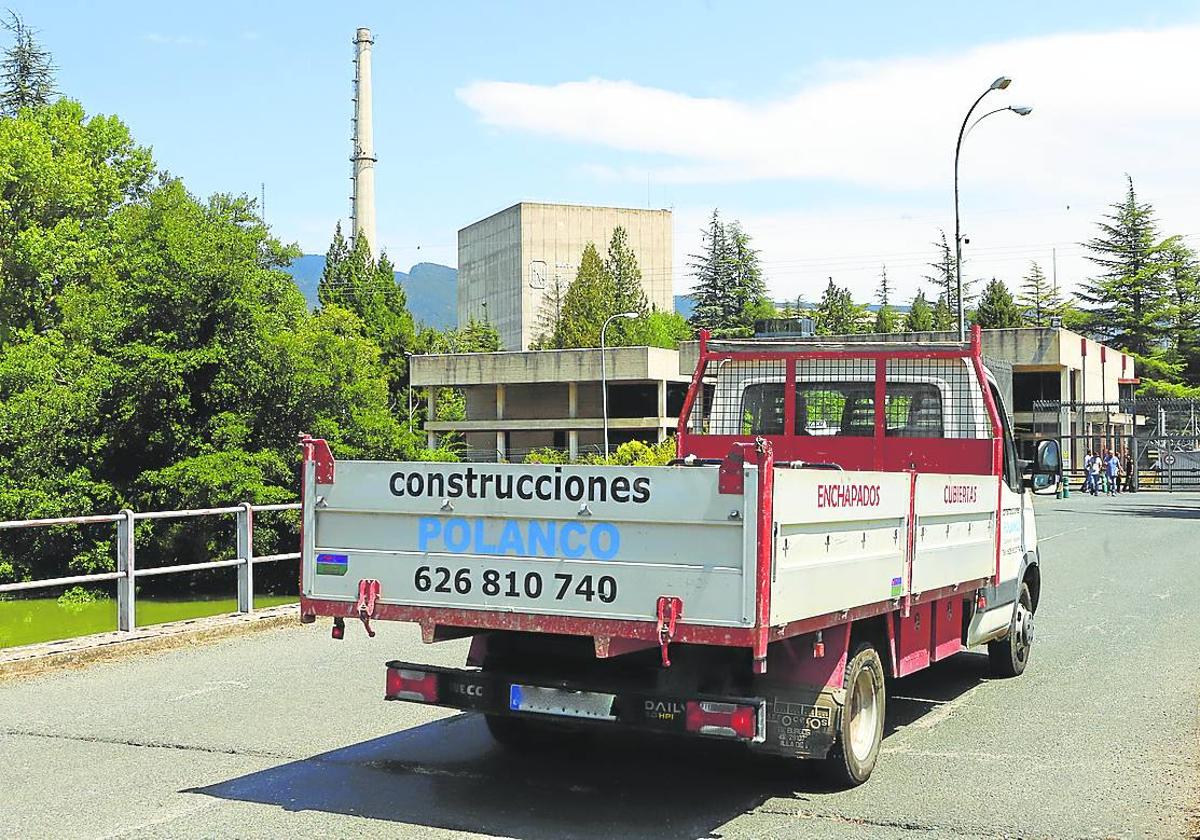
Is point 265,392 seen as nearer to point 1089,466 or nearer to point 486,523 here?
point 486,523

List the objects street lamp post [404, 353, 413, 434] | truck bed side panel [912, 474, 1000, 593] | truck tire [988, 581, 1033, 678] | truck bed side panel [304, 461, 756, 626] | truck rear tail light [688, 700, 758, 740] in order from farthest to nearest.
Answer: street lamp post [404, 353, 413, 434], truck tire [988, 581, 1033, 678], truck bed side panel [912, 474, 1000, 593], truck rear tail light [688, 700, 758, 740], truck bed side panel [304, 461, 756, 626]

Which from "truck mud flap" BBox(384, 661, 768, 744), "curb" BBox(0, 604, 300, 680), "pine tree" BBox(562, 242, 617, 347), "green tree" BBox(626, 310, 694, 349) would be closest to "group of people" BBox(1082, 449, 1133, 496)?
"curb" BBox(0, 604, 300, 680)

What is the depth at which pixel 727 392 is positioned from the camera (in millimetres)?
10047

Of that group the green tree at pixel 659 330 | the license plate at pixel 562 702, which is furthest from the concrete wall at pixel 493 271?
the license plate at pixel 562 702

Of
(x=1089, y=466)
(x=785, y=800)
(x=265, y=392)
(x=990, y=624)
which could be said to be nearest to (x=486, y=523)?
(x=785, y=800)

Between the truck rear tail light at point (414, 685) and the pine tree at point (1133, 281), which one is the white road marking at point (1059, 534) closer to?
the truck rear tail light at point (414, 685)

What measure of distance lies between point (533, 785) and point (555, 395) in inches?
3188

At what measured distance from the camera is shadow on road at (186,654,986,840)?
6496mm

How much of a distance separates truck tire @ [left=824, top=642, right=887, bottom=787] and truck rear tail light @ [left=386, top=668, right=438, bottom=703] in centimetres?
207

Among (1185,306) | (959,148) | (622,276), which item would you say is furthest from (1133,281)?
(959,148)

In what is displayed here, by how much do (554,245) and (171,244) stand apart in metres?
106

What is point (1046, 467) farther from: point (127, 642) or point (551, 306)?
point (551, 306)

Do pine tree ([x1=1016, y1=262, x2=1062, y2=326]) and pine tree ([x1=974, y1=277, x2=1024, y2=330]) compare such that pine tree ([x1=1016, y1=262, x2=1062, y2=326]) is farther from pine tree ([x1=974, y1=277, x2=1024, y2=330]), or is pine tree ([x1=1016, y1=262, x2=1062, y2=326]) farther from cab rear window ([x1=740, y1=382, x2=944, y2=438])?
cab rear window ([x1=740, y1=382, x2=944, y2=438])

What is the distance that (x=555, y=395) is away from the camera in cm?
8806
